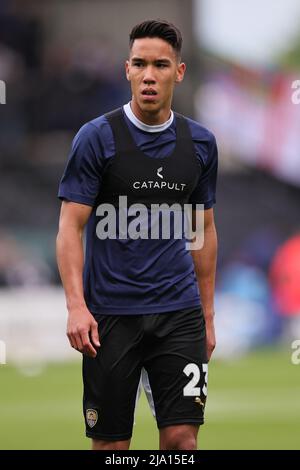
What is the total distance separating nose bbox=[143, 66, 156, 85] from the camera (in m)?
6.77

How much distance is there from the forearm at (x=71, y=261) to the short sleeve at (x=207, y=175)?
772 mm

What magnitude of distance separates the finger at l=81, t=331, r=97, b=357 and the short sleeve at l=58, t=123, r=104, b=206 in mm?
656

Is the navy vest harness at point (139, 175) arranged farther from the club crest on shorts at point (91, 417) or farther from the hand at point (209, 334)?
the club crest on shorts at point (91, 417)

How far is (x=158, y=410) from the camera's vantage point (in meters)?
6.92

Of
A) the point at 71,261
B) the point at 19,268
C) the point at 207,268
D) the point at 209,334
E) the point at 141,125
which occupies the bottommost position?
the point at 209,334

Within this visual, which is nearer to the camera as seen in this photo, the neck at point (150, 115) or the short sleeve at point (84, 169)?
the short sleeve at point (84, 169)

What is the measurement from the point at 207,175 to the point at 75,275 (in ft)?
3.14

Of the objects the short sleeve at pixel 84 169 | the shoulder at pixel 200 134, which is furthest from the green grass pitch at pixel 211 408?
the short sleeve at pixel 84 169

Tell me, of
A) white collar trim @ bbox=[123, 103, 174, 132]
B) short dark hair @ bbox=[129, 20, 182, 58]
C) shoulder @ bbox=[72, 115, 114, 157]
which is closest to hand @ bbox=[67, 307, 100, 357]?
shoulder @ bbox=[72, 115, 114, 157]

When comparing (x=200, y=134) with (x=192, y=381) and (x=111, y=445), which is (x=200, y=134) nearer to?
(x=192, y=381)

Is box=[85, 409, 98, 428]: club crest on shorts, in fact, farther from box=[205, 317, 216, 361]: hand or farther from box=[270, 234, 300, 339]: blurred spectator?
box=[270, 234, 300, 339]: blurred spectator

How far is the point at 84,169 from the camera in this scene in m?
6.78

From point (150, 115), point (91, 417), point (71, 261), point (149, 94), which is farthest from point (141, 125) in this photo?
point (91, 417)

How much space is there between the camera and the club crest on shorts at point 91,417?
6898mm
